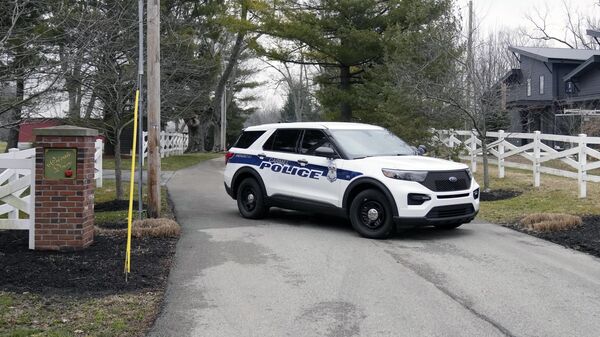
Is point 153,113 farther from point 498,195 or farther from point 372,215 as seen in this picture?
point 498,195

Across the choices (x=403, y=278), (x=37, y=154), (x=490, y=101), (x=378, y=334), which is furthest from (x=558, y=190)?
(x=37, y=154)

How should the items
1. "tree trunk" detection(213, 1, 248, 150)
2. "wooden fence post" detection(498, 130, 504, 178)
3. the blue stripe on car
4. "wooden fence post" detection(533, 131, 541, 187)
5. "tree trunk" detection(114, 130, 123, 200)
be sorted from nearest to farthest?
the blue stripe on car
"tree trunk" detection(114, 130, 123, 200)
"wooden fence post" detection(533, 131, 541, 187)
"wooden fence post" detection(498, 130, 504, 178)
"tree trunk" detection(213, 1, 248, 150)

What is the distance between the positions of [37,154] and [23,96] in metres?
2.57

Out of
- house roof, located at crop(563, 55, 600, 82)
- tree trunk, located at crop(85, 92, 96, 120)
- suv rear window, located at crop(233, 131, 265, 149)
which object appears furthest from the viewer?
house roof, located at crop(563, 55, 600, 82)

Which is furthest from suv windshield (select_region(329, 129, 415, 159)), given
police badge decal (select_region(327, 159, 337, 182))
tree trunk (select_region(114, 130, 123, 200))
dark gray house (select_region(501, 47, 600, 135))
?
dark gray house (select_region(501, 47, 600, 135))

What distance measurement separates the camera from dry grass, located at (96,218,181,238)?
28.9ft

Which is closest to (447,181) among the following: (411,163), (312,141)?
(411,163)

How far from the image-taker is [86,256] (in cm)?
739

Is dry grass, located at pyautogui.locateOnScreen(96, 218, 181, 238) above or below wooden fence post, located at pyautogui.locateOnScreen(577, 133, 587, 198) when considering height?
below

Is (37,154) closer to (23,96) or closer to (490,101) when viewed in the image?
(23,96)

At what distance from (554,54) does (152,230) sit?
3340 centimetres

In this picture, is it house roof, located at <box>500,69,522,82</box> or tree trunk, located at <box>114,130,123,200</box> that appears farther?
house roof, located at <box>500,69,522,82</box>

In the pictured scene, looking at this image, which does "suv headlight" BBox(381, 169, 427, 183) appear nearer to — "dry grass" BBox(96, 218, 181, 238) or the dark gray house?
"dry grass" BBox(96, 218, 181, 238)

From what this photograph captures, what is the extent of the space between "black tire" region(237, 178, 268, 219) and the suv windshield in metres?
1.89
